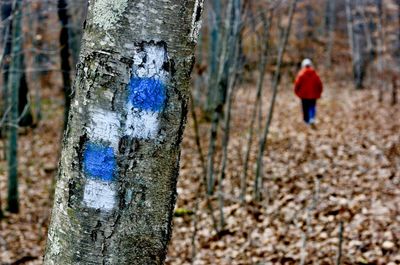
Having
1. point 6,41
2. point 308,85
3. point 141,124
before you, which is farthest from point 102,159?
point 308,85

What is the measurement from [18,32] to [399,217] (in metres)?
6.87

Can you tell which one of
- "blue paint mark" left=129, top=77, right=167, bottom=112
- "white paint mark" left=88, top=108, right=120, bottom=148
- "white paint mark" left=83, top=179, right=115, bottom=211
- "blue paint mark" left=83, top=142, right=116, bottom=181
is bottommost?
"white paint mark" left=83, top=179, right=115, bottom=211

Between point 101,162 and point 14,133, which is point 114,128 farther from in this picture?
point 14,133

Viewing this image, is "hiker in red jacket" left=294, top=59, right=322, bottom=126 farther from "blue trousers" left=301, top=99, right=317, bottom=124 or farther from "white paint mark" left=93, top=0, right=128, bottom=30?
"white paint mark" left=93, top=0, right=128, bottom=30

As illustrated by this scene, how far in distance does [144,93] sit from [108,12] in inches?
8.5

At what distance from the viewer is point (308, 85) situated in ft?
34.2

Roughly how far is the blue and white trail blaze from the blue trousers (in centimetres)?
995

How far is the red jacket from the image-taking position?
1030 centimetres

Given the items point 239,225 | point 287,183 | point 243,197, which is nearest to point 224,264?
point 239,225

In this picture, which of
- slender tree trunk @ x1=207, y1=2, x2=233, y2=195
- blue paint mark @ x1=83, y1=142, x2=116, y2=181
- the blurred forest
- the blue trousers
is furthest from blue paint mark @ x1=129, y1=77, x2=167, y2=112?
the blue trousers

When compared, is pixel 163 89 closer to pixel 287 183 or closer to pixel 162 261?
pixel 162 261

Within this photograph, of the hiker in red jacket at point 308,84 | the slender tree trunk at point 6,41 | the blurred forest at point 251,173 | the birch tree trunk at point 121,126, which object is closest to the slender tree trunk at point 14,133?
the blurred forest at point 251,173

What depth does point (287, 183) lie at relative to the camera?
7559 millimetres

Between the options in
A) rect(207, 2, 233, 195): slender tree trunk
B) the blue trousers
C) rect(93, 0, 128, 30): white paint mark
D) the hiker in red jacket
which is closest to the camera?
rect(93, 0, 128, 30): white paint mark
